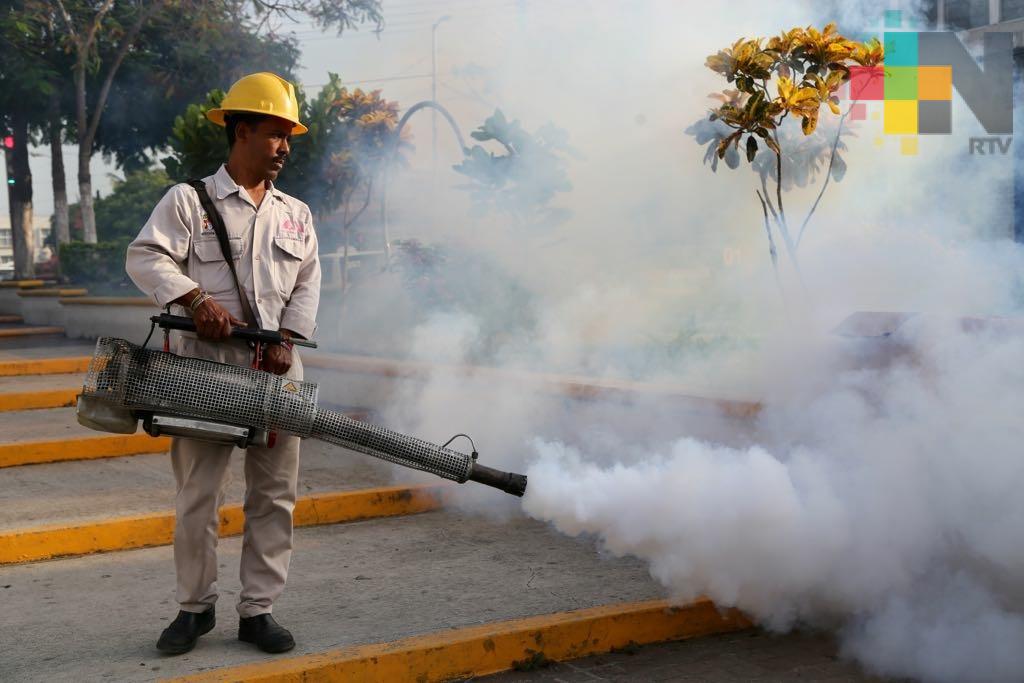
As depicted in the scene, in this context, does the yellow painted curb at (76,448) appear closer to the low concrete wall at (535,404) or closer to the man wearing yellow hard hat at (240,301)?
the low concrete wall at (535,404)

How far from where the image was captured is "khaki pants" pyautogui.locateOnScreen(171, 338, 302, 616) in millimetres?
3396

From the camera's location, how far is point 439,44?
9070mm

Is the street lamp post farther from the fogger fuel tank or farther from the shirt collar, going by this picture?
the fogger fuel tank

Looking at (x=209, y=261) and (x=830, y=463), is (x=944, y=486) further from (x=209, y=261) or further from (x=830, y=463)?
(x=209, y=261)

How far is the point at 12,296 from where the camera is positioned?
1330 cm

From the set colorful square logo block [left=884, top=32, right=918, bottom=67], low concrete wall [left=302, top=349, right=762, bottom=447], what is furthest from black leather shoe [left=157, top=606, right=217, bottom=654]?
colorful square logo block [left=884, top=32, right=918, bottom=67]

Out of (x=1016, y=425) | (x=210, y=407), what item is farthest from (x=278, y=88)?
(x=1016, y=425)

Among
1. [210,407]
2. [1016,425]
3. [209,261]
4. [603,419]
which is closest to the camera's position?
[210,407]

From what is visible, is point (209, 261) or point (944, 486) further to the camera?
point (944, 486)

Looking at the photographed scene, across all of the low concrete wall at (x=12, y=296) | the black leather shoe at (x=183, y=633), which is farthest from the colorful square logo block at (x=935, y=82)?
the low concrete wall at (x=12, y=296)

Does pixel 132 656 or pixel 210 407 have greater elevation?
pixel 210 407

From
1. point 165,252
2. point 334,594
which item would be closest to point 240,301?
point 165,252

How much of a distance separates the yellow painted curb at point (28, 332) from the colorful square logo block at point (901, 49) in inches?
326

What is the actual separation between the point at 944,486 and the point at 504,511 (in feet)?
7.59
